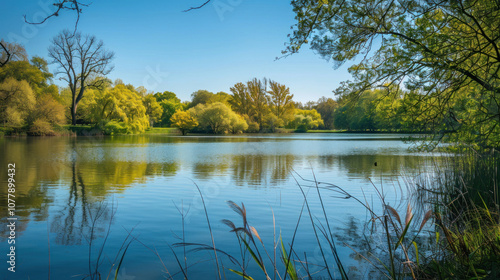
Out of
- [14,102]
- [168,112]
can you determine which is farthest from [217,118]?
[168,112]

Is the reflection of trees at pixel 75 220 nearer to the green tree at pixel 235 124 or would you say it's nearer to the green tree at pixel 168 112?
the green tree at pixel 235 124

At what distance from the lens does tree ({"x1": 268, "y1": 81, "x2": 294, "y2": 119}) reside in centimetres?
7525

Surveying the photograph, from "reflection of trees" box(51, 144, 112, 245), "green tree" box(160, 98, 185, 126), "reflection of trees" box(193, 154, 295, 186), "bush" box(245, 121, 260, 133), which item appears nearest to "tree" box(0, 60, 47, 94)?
"reflection of trees" box(193, 154, 295, 186)

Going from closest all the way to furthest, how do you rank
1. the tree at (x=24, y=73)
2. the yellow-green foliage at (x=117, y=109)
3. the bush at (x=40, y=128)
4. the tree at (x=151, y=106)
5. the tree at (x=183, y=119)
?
the bush at (x=40, y=128) < the tree at (x=24, y=73) < the yellow-green foliage at (x=117, y=109) < the tree at (x=183, y=119) < the tree at (x=151, y=106)

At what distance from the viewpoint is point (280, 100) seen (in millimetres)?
75500

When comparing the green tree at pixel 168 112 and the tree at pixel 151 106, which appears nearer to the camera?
the tree at pixel 151 106

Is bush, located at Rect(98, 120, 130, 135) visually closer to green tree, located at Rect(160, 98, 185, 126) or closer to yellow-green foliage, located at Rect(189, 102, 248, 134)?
yellow-green foliage, located at Rect(189, 102, 248, 134)

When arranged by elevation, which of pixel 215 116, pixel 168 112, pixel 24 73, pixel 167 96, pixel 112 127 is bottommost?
pixel 112 127

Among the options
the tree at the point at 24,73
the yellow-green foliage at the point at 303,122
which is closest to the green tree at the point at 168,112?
the yellow-green foliage at the point at 303,122

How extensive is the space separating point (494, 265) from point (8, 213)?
7.37m

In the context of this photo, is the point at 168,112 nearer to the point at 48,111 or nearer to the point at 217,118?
the point at 217,118

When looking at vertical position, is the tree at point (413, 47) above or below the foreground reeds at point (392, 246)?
above

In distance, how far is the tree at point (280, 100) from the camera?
247 feet

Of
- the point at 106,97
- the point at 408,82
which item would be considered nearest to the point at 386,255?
the point at 408,82
